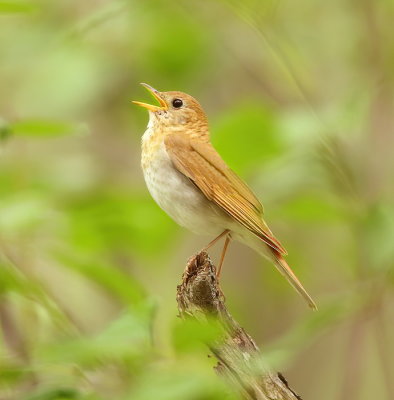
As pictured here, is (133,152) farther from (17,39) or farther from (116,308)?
(17,39)

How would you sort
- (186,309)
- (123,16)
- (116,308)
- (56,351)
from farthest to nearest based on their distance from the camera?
(116,308) < (123,16) < (186,309) < (56,351)

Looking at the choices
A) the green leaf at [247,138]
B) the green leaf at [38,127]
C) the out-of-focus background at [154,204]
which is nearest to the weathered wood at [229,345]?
the out-of-focus background at [154,204]

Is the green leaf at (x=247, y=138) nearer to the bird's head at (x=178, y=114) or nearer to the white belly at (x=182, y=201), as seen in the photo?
the white belly at (x=182, y=201)

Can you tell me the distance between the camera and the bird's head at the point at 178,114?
5090 mm

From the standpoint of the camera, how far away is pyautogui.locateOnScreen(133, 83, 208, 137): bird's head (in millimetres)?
5090

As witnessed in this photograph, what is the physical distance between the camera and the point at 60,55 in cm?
554

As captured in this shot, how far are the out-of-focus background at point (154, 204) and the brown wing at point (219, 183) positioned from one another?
104 millimetres

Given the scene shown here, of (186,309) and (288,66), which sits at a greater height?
(288,66)

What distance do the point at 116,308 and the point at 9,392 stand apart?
3766mm

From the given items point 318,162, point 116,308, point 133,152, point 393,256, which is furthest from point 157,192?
point 133,152

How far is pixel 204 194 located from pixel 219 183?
0.34ft

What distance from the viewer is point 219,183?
440 cm

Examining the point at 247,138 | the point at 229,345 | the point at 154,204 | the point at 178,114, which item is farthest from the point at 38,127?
the point at 178,114

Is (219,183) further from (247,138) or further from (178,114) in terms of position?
(178,114)
